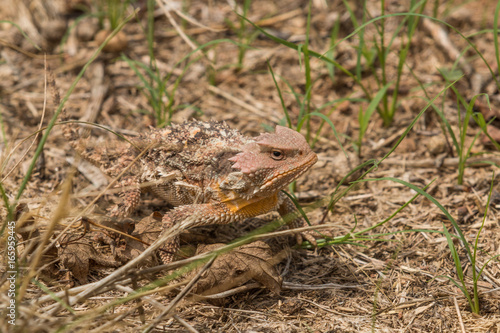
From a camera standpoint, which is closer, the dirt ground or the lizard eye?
the dirt ground

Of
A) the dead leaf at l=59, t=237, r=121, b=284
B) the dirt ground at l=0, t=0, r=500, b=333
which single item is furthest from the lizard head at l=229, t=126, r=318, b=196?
the dead leaf at l=59, t=237, r=121, b=284

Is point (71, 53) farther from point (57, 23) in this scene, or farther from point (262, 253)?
point (262, 253)

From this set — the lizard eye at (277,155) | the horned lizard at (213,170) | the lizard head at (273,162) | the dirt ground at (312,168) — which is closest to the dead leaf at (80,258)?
the dirt ground at (312,168)

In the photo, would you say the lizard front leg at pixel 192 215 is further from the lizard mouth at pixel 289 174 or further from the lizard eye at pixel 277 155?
the lizard eye at pixel 277 155

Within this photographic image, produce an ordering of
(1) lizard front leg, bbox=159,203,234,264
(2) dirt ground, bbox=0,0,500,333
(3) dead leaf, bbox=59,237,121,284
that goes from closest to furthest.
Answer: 1. (2) dirt ground, bbox=0,0,500,333
2. (3) dead leaf, bbox=59,237,121,284
3. (1) lizard front leg, bbox=159,203,234,264

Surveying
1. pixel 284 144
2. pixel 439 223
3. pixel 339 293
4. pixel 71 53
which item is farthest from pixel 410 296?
pixel 71 53

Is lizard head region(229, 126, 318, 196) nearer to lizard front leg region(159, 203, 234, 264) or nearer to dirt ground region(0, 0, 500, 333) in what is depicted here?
lizard front leg region(159, 203, 234, 264)
